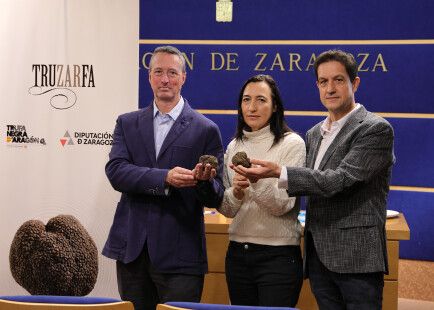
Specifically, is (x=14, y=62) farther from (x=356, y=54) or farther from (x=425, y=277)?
(x=425, y=277)

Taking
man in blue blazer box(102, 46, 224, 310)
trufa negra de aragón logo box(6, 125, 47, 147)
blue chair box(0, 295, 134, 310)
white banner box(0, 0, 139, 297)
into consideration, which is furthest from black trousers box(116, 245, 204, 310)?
trufa negra de aragón logo box(6, 125, 47, 147)

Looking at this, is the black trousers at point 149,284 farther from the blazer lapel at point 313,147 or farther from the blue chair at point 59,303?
the blue chair at point 59,303

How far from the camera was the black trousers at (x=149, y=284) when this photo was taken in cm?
271

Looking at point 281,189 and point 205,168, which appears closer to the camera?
point 205,168

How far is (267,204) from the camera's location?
2.68 m

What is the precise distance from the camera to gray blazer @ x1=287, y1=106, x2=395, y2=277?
8.02ft

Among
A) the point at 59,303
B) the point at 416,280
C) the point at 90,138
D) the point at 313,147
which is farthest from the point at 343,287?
the point at 90,138

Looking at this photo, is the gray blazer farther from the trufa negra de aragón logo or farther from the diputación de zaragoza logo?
the trufa negra de aragón logo

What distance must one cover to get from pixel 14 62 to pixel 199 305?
2.93 meters

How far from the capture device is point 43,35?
14.1 feet

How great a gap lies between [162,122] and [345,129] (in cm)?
79

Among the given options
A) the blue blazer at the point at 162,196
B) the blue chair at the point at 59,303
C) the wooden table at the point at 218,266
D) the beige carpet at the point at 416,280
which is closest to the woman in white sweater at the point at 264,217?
the blue blazer at the point at 162,196

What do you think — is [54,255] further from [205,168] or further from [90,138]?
[90,138]

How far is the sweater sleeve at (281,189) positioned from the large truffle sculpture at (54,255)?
1.07m
